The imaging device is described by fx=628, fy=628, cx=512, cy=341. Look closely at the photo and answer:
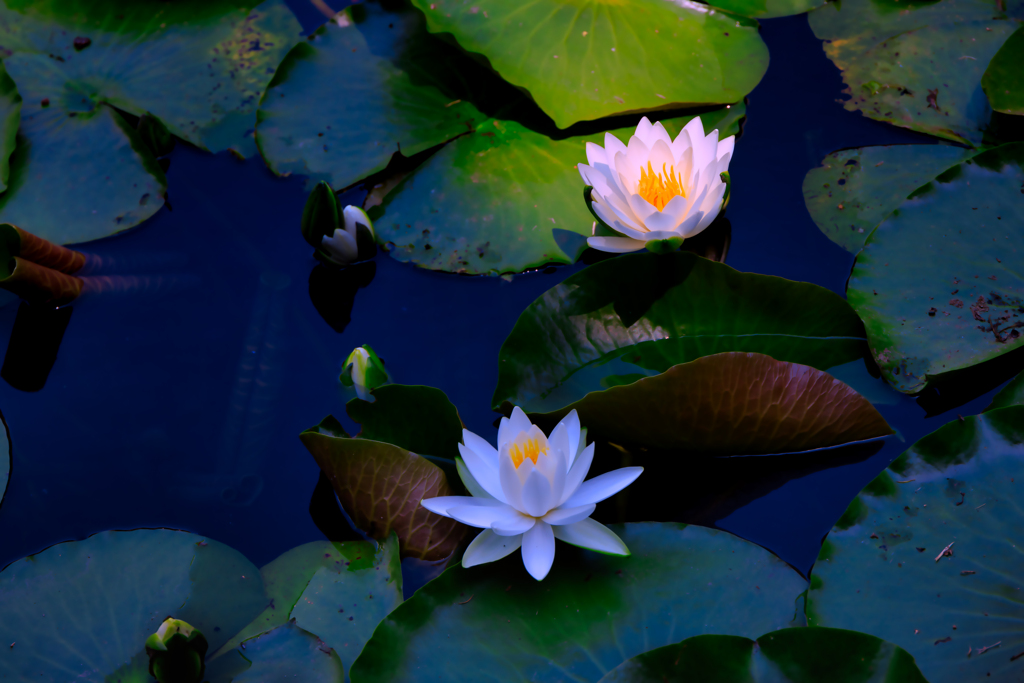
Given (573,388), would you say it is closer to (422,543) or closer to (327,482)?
(422,543)

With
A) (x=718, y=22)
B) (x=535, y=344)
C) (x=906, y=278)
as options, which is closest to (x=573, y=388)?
(x=535, y=344)

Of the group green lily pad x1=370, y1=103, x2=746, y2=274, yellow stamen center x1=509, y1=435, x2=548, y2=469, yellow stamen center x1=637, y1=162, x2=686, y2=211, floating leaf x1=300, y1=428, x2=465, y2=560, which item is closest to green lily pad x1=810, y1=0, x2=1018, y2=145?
green lily pad x1=370, y1=103, x2=746, y2=274

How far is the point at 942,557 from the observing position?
1.33 meters

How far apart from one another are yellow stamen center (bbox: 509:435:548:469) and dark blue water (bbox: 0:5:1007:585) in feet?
1.04

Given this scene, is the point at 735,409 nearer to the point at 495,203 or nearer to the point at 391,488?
the point at 391,488

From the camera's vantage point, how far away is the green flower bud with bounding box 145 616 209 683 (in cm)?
135

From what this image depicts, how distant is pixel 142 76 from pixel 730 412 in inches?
100

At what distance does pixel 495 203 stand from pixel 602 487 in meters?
1.08

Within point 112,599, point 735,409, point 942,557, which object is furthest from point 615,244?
point 112,599

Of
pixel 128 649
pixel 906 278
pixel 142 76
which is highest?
pixel 142 76

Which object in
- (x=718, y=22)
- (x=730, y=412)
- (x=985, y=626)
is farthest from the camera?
(x=718, y=22)

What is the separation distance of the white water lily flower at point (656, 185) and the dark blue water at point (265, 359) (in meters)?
0.26

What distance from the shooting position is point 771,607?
4.49ft

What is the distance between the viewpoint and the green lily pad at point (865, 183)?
2004 mm
